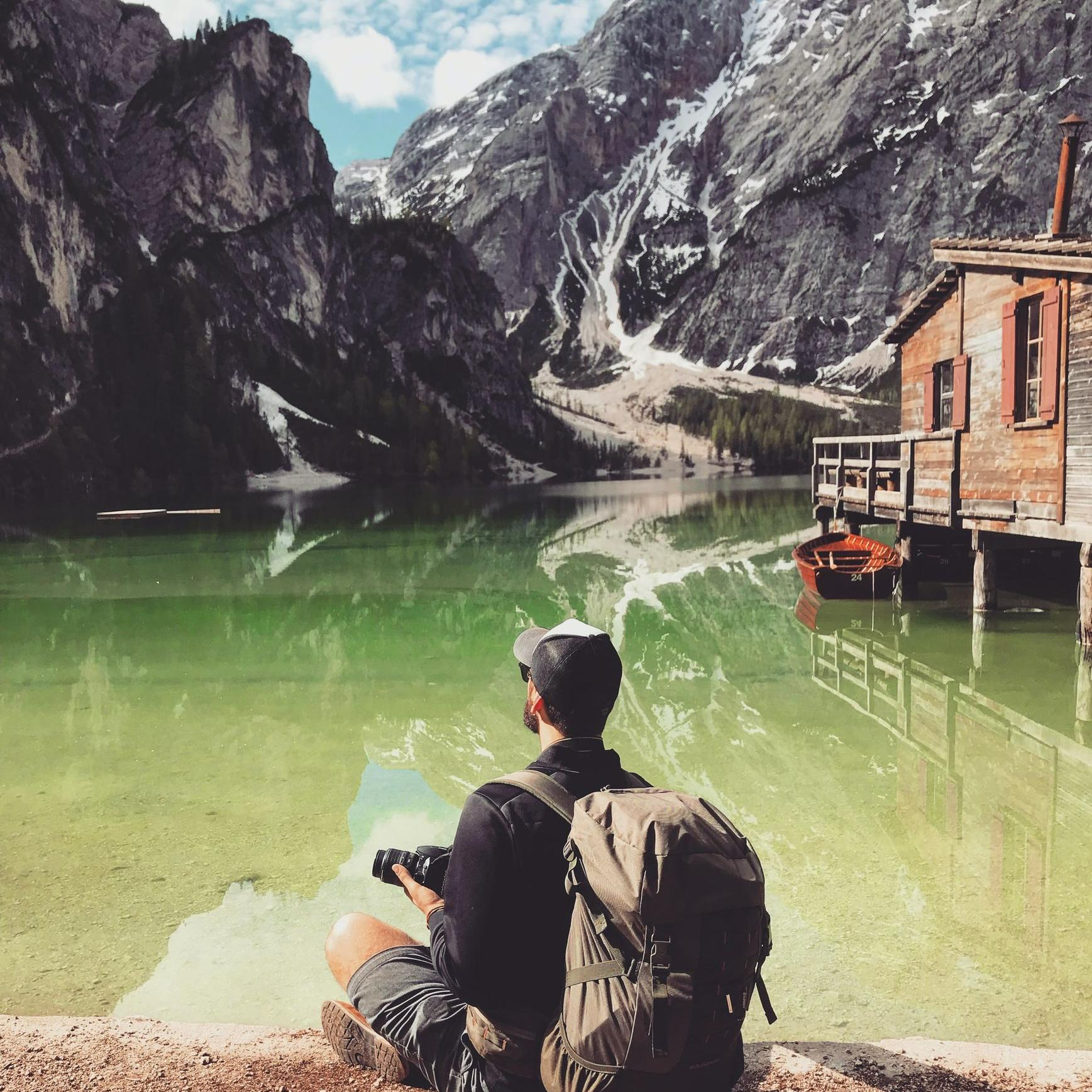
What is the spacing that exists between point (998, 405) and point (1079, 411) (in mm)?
2566

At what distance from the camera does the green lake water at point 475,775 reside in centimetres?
547

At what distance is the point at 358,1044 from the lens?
3854mm

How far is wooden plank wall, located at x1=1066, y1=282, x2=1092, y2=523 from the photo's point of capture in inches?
550

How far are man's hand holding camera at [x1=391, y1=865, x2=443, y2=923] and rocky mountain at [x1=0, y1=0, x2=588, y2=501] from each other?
74.6 m

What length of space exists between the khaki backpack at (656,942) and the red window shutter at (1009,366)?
613 inches

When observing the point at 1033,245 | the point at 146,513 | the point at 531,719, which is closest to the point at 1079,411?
the point at 1033,245

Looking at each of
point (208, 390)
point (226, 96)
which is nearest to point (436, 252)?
point (226, 96)

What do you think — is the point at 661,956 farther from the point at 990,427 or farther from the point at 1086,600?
the point at 990,427

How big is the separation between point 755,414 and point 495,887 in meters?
198

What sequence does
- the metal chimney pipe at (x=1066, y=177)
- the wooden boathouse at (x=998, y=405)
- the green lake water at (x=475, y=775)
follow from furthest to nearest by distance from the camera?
the metal chimney pipe at (x=1066, y=177)
the wooden boathouse at (x=998, y=405)
the green lake water at (x=475, y=775)

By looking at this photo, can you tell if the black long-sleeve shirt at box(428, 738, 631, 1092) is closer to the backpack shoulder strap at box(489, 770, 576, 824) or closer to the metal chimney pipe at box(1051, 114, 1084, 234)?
the backpack shoulder strap at box(489, 770, 576, 824)

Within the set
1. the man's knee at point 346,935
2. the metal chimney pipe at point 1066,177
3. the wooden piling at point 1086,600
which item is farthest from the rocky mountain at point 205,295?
the man's knee at point 346,935

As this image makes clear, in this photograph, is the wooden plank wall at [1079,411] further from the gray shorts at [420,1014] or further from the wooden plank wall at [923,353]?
the gray shorts at [420,1014]

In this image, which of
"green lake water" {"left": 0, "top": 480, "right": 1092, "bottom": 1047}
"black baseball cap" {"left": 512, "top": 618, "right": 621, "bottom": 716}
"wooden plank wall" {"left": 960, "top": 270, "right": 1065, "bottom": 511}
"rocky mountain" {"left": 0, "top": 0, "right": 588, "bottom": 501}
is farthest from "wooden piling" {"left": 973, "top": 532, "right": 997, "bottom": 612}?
"rocky mountain" {"left": 0, "top": 0, "right": 588, "bottom": 501}
